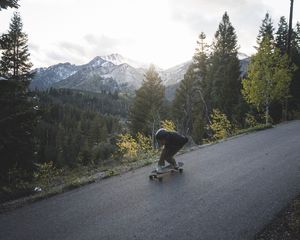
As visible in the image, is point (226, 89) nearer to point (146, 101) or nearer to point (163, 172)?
point (146, 101)

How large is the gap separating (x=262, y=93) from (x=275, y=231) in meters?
22.5

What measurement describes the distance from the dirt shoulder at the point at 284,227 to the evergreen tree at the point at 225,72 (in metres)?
31.5

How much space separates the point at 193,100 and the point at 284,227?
38.1 metres

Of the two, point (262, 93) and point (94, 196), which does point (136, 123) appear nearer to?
point (262, 93)

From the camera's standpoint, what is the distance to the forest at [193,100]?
46.2 ft

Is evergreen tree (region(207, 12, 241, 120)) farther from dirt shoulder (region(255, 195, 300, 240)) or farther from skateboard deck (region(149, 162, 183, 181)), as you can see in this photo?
dirt shoulder (region(255, 195, 300, 240))

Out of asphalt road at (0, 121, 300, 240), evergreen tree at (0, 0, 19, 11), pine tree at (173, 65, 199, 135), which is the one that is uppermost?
evergreen tree at (0, 0, 19, 11)

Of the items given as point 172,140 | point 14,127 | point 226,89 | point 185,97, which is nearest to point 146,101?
point 185,97

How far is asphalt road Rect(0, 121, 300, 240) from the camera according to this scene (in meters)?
6.16

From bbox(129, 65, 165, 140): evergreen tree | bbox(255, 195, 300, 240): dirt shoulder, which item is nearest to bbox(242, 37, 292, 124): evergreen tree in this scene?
bbox(129, 65, 165, 140): evergreen tree

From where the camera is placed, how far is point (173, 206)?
748 centimetres

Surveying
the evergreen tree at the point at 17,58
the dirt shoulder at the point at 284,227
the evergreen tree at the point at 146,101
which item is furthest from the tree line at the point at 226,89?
the dirt shoulder at the point at 284,227

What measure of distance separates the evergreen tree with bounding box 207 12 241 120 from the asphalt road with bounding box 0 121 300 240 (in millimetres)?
28151

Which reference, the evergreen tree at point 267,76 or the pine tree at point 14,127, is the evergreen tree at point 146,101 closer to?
the evergreen tree at point 267,76
